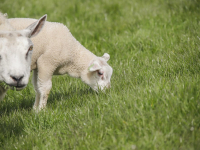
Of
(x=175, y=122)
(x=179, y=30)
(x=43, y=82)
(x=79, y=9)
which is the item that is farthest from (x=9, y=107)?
(x=79, y=9)

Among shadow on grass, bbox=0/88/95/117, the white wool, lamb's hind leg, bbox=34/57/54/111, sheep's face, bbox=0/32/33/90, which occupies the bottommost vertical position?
shadow on grass, bbox=0/88/95/117

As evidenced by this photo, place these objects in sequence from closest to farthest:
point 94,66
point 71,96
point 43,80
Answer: point 71,96 < point 43,80 < point 94,66

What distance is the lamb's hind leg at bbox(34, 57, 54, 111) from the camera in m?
4.42

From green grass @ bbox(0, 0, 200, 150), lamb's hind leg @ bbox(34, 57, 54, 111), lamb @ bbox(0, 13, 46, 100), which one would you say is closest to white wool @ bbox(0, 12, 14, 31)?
lamb @ bbox(0, 13, 46, 100)

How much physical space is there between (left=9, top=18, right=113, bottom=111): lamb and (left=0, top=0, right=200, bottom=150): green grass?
0.20 metres

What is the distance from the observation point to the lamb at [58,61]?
14.5 feet

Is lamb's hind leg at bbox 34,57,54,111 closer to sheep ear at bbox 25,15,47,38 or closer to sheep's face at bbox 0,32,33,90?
sheep ear at bbox 25,15,47,38

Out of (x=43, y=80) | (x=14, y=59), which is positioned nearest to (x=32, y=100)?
(x=43, y=80)

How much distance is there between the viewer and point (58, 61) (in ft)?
14.8

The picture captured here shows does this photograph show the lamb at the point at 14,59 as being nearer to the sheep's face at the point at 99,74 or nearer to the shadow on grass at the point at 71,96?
the shadow on grass at the point at 71,96

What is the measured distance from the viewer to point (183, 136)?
8.75 ft

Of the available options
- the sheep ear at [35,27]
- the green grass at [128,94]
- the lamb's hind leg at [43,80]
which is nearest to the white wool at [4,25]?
the sheep ear at [35,27]

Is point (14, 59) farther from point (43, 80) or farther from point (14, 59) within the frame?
point (43, 80)

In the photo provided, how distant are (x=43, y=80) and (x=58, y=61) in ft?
1.19
